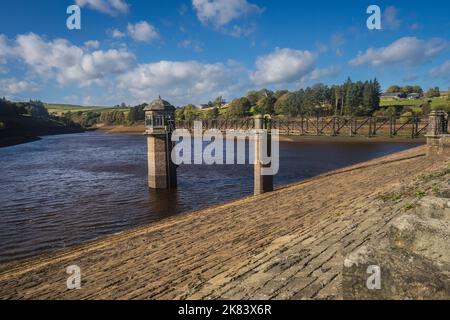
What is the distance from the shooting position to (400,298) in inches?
160

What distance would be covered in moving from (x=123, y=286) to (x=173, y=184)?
1973cm

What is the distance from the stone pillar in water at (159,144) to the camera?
1056 inches

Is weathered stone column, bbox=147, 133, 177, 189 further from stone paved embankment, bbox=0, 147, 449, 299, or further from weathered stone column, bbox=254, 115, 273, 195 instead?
stone paved embankment, bbox=0, 147, 449, 299

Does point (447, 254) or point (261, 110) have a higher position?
point (261, 110)

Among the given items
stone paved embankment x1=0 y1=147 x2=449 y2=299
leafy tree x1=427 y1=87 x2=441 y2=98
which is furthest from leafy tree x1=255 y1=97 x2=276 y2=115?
stone paved embankment x1=0 y1=147 x2=449 y2=299

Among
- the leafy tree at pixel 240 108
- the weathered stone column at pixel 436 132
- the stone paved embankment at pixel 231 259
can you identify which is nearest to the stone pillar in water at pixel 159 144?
the stone paved embankment at pixel 231 259

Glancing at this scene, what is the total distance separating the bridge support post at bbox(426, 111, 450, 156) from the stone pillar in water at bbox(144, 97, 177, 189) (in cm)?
1980

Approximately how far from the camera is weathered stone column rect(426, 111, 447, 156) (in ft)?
80.6

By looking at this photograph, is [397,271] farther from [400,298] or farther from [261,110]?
[261,110]

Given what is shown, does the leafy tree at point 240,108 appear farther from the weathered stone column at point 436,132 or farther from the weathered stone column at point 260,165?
the weathered stone column at point 260,165

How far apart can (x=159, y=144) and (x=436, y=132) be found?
833 inches

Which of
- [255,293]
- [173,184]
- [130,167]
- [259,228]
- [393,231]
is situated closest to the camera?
[393,231]

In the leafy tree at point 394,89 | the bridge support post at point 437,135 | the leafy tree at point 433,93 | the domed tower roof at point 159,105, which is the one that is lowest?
the bridge support post at point 437,135
